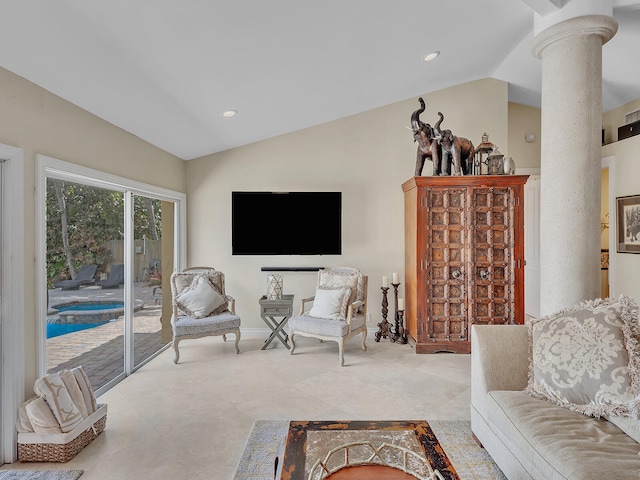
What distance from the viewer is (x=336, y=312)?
13.4ft

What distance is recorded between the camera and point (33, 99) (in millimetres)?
2404

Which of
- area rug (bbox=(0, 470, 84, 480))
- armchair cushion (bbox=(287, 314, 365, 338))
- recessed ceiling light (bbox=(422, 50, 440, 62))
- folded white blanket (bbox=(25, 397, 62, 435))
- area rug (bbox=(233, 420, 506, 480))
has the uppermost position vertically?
recessed ceiling light (bbox=(422, 50, 440, 62))

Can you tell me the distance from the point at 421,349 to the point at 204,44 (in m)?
3.62

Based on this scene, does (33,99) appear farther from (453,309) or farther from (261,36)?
(453,309)

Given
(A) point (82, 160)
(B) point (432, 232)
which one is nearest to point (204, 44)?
(A) point (82, 160)

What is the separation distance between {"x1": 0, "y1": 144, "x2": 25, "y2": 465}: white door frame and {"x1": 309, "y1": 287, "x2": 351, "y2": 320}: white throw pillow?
104 inches

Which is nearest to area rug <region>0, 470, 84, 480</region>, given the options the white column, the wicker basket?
the wicker basket

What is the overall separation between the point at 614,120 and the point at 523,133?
1022mm

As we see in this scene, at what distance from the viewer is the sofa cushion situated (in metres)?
1.41

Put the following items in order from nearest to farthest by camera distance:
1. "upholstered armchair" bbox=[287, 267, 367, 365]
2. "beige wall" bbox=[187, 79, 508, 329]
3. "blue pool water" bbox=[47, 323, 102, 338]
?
1. "blue pool water" bbox=[47, 323, 102, 338]
2. "upholstered armchair" bbox=[287, 267, 367, 365]
3. "beige wall" bbox=[187, 79, 508, 329]

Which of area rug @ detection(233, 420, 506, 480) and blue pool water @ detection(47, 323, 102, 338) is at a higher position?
blue pool water @ detection(47, 323, 102, 338)

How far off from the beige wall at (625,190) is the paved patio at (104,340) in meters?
5.48

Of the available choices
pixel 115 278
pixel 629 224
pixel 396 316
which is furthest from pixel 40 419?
pixel 629 224

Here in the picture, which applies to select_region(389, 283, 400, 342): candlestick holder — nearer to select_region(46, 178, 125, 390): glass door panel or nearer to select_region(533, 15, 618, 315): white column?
select_region(533, 15, 618, 315): white column
